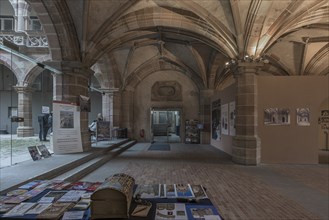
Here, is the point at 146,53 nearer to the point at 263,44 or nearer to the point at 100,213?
the point at 263,44

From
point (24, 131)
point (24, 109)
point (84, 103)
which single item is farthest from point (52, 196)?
point (24, 109)

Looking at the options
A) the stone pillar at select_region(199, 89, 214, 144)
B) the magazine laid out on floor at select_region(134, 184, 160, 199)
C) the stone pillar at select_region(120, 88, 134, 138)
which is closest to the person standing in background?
the stone pillar at select_region(120, 88, 134, 138)

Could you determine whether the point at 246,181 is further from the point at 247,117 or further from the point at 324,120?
the point at 324,120

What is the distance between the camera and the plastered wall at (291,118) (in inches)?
297

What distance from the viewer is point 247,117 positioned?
7.54 m

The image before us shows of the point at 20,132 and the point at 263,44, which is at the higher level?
the point at 263,44

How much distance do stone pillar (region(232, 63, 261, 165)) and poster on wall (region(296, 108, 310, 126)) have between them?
1.28 m

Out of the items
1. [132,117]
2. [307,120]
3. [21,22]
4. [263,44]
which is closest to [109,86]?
[132,117]

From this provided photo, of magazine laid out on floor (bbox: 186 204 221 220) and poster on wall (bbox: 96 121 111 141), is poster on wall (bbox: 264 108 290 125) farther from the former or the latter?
magazine laid out on floor (bbox: 186 204 221 220)

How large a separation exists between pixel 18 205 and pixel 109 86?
1189cm

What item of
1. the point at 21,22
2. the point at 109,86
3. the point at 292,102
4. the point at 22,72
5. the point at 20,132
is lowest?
the point at 20,132

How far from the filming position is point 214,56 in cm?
1162

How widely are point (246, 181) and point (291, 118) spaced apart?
10.9ft

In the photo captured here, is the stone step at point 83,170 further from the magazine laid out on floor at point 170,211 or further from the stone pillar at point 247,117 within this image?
the stone pillar at point 247,117
